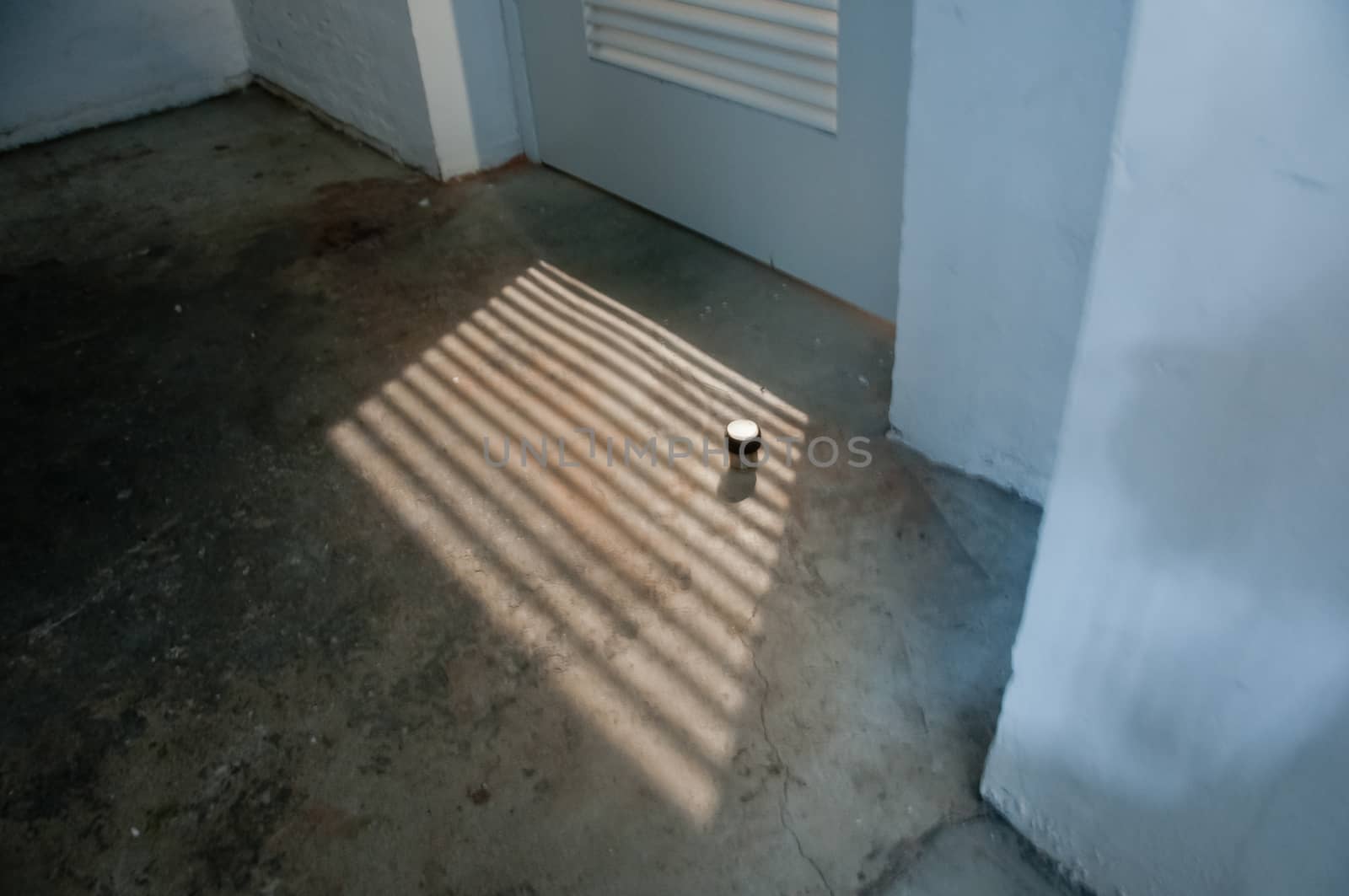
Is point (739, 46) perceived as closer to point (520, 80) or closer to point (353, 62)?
point (520, 80)

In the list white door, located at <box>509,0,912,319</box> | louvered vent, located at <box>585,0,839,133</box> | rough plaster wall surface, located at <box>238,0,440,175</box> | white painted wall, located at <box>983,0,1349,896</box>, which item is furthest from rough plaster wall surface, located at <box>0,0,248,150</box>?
white painted wall, located at <box>983,0,1349,896</box>

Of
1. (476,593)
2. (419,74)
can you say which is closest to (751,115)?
(419,74)

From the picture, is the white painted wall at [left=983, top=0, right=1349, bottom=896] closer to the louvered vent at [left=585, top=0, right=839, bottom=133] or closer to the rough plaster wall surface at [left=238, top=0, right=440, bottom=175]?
the louvered vent at [left=585, top=0, right=839, bottom=133]

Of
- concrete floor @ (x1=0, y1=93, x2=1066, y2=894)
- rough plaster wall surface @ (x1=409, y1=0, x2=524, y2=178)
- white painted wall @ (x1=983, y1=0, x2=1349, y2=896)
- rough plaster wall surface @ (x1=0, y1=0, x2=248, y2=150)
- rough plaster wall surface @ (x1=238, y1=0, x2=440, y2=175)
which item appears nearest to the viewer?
white painted wall @ (x1=983, y1=0, x2=1349, y2=896)

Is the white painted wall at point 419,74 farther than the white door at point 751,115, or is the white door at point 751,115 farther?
the white painted wall at point 419,74

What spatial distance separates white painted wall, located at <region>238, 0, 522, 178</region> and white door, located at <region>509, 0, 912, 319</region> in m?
0.18

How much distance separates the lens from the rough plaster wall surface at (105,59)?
3.91 meters

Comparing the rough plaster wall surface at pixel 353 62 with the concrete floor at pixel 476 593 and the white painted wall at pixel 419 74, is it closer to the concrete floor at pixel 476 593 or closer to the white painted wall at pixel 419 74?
the white painted wall at pixel 419 74

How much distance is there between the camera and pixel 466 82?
133 inches

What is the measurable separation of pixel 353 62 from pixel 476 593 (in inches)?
100

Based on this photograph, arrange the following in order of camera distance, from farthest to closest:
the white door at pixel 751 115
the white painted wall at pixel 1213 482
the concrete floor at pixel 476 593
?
the white door at pixel 751 115 → the concrete floor at pixel 476 593 → the white painted wall at pixel 1213 482

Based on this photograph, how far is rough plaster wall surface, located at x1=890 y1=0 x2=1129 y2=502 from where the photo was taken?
1.60 metres

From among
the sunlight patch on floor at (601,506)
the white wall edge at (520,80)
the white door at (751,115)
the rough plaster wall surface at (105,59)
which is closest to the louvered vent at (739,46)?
the white door at (751,115)

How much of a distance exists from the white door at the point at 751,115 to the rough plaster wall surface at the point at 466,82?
0.46ft
